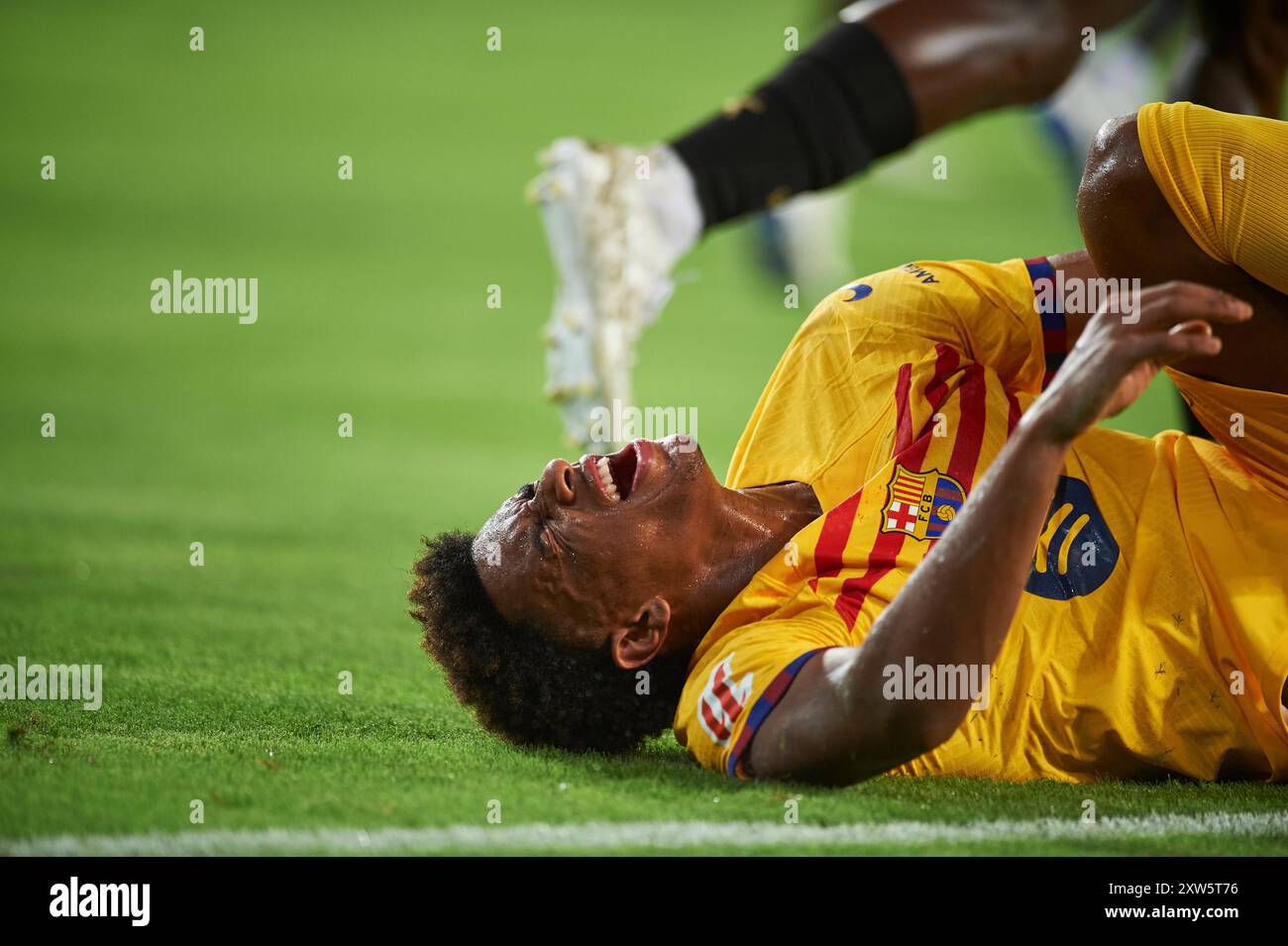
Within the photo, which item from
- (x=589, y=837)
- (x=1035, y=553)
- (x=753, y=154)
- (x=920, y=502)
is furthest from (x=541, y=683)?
(x=753, y=154)

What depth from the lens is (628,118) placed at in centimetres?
1257

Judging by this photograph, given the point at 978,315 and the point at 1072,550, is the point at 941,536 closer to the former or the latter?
the point at 1072,550

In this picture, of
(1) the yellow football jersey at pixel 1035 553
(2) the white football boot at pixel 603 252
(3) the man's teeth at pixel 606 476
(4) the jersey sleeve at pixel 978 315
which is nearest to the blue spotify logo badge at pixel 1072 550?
(1) the yellow football jersey at pixel 1035 553

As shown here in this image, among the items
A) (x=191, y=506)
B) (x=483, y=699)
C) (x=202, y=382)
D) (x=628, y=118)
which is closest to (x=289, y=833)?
(x=483, y=699)

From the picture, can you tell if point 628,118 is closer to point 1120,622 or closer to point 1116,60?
point 1116,60

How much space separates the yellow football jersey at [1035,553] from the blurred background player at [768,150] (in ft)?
3.14

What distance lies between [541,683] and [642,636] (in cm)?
20

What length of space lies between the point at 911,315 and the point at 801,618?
71 centimetres

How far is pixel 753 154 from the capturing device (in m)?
4.05

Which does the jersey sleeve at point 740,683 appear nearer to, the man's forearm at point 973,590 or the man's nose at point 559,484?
the man's forearm at point 973,590

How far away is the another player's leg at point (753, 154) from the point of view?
158 inches

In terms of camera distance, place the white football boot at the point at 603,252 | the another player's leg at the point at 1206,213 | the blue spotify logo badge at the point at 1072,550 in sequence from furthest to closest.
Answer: the white football boot at the point at 603,252 < the blue spotify logo badge at the point at 1072,550 < the another player's leg at the point at 1206,213

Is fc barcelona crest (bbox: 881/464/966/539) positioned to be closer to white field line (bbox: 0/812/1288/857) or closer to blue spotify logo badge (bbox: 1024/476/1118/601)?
blue spotify logo badge (bbox: 1024/476/1118/601)

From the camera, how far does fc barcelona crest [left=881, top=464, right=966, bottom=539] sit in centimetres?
286
